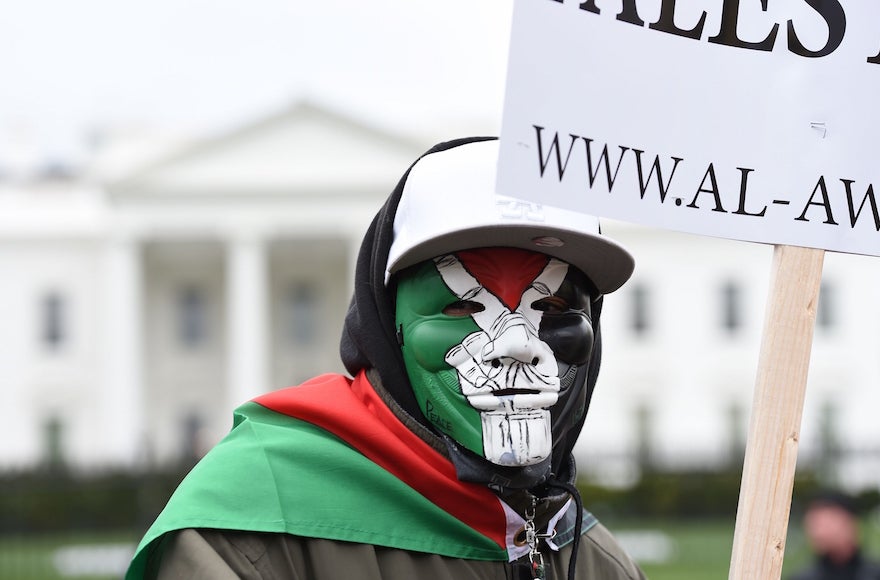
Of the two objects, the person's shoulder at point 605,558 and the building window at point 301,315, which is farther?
the building window at point 301,315

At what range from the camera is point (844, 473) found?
21953 millimetres

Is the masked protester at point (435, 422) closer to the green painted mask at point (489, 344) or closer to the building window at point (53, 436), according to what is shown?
the green painted mask at point (489, 344)

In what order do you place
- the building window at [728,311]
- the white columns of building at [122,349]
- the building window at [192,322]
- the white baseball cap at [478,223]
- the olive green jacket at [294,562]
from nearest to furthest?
the olive green jacket at [294,562] < the white baseball cap at [478,223] < the white columns of building at [122,349] < the building window at [728,311] < the building window at [192,322]

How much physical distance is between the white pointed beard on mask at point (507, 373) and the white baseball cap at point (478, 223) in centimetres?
7

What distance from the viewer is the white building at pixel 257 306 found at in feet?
157

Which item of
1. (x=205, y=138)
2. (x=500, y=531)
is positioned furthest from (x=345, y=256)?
(x=500, y=531)

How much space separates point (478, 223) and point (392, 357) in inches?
10.9

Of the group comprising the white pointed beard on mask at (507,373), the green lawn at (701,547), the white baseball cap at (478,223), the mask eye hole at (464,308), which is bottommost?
the green lawn at (701,547)

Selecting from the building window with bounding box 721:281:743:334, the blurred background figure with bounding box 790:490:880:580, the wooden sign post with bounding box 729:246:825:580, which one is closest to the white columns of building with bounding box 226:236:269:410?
the building window with bounding box 721:281:743:334

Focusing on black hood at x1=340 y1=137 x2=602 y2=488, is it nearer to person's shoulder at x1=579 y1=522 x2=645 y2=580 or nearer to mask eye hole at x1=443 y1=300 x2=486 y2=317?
mask eye hole at x1=443 y1=300 x2=486 y2=317

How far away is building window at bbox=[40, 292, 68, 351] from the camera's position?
160 ft

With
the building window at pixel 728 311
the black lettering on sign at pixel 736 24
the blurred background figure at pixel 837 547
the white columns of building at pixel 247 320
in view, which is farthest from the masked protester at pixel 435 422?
the building window at pixel 728 311

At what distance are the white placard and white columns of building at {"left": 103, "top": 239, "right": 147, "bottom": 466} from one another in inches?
1800

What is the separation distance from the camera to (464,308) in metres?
2.38
